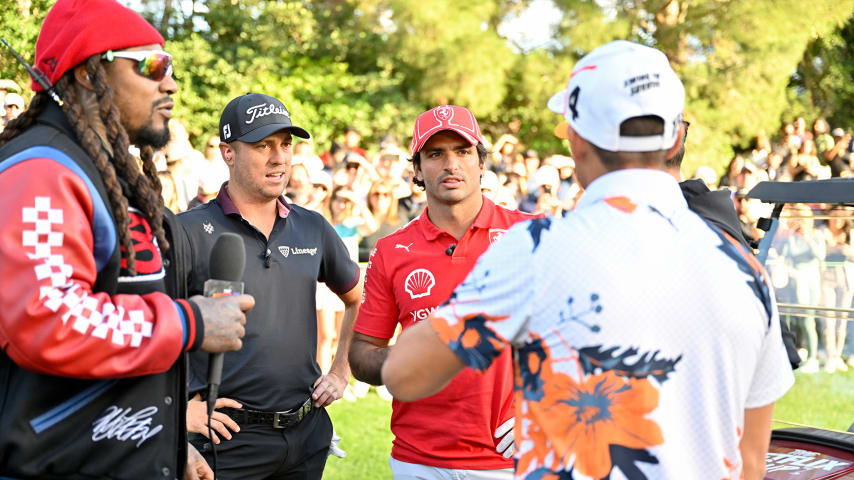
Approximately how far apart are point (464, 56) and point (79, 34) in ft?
55.4

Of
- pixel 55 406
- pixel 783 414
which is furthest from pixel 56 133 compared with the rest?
pixel 783 414

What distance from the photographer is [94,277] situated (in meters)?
2.23

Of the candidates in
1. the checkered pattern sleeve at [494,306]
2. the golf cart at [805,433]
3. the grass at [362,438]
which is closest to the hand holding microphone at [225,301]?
the checkered pattern sleeve at [494,306]

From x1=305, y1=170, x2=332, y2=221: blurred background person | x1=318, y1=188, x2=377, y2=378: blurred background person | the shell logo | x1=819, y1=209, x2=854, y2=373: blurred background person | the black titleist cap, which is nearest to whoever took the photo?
the shell logo

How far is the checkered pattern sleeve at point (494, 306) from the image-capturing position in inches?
76.7

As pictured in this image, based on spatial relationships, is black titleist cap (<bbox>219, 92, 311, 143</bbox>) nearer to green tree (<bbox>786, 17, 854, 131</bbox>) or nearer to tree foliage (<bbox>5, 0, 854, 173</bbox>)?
tree foliage (<bbox>5, 0, 854, 173</bbox>)

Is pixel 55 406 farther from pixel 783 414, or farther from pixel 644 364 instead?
pixel 783 414

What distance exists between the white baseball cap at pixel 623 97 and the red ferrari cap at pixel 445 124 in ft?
6.23

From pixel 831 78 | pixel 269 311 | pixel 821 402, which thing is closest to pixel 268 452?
pixel 269 311

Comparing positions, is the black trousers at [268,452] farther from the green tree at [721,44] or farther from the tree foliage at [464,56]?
the green tree at [721,44]

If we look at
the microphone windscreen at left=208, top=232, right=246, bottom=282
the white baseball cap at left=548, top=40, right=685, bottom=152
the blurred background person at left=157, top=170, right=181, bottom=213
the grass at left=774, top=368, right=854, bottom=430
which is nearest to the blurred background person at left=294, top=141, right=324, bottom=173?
the blurred background person at left=157, top=170, right=181, bottom=213

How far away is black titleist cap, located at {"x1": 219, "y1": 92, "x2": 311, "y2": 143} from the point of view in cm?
411

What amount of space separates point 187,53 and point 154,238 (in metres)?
17.4
